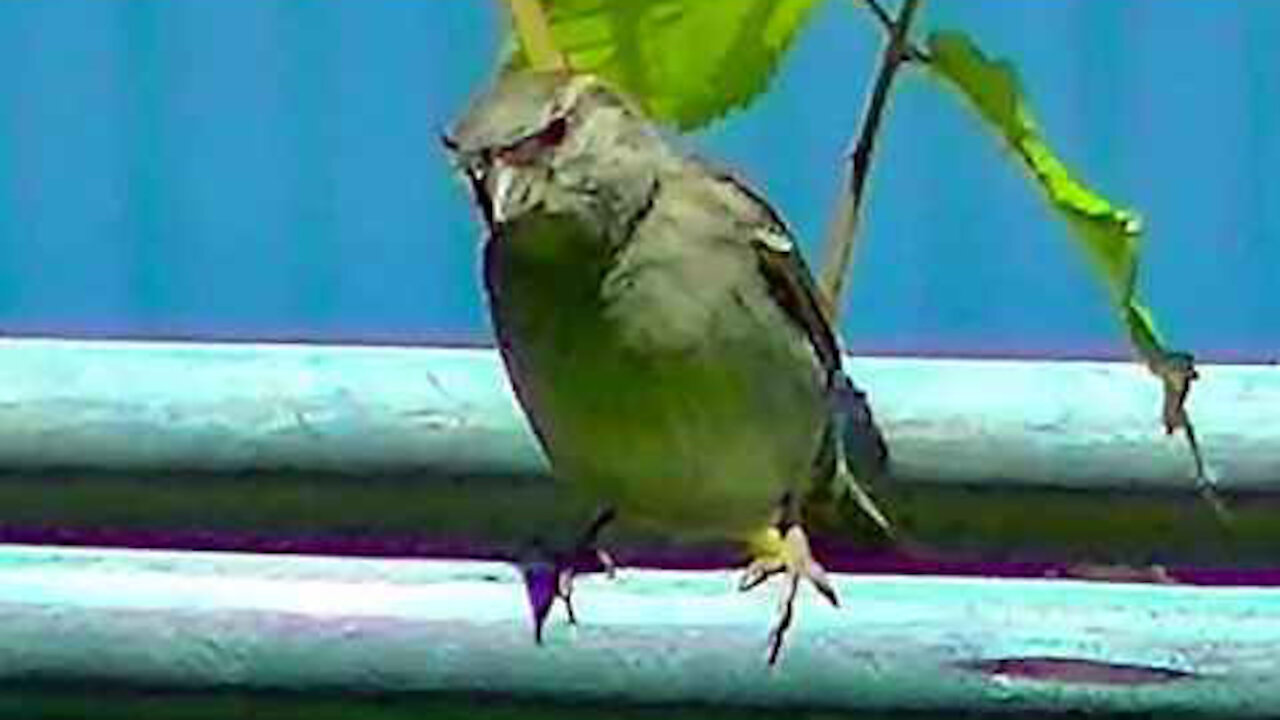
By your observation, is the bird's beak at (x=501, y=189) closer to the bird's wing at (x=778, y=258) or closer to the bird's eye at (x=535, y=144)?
the bird's eye at (x=535, y=144)

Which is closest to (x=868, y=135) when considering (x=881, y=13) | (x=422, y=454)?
(x=881, y=13)

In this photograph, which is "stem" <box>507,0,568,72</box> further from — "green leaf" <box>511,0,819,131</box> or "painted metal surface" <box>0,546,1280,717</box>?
"painted metal surface" <box>0,546,1280,717</box>

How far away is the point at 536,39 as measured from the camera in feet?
3.13

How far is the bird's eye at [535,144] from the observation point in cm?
99

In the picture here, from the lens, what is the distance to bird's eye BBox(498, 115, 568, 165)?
3.24 ft

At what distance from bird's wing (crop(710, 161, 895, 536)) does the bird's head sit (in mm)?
48

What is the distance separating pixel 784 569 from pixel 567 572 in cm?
10

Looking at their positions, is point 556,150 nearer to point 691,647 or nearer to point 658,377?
point 658,377

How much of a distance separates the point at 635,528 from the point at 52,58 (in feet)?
4.49

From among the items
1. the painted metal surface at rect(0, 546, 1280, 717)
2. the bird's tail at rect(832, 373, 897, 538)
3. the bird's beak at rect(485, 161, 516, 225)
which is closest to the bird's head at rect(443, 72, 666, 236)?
the bird's beak at rect(485, 161, 516, 225)

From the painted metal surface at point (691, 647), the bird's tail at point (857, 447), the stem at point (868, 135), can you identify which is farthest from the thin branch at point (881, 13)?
the painted metal surface at point (691, 647)

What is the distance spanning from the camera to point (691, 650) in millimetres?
765

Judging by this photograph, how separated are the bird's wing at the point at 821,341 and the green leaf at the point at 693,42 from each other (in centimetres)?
9

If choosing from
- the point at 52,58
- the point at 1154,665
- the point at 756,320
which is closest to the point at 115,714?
the point at 1154,665
